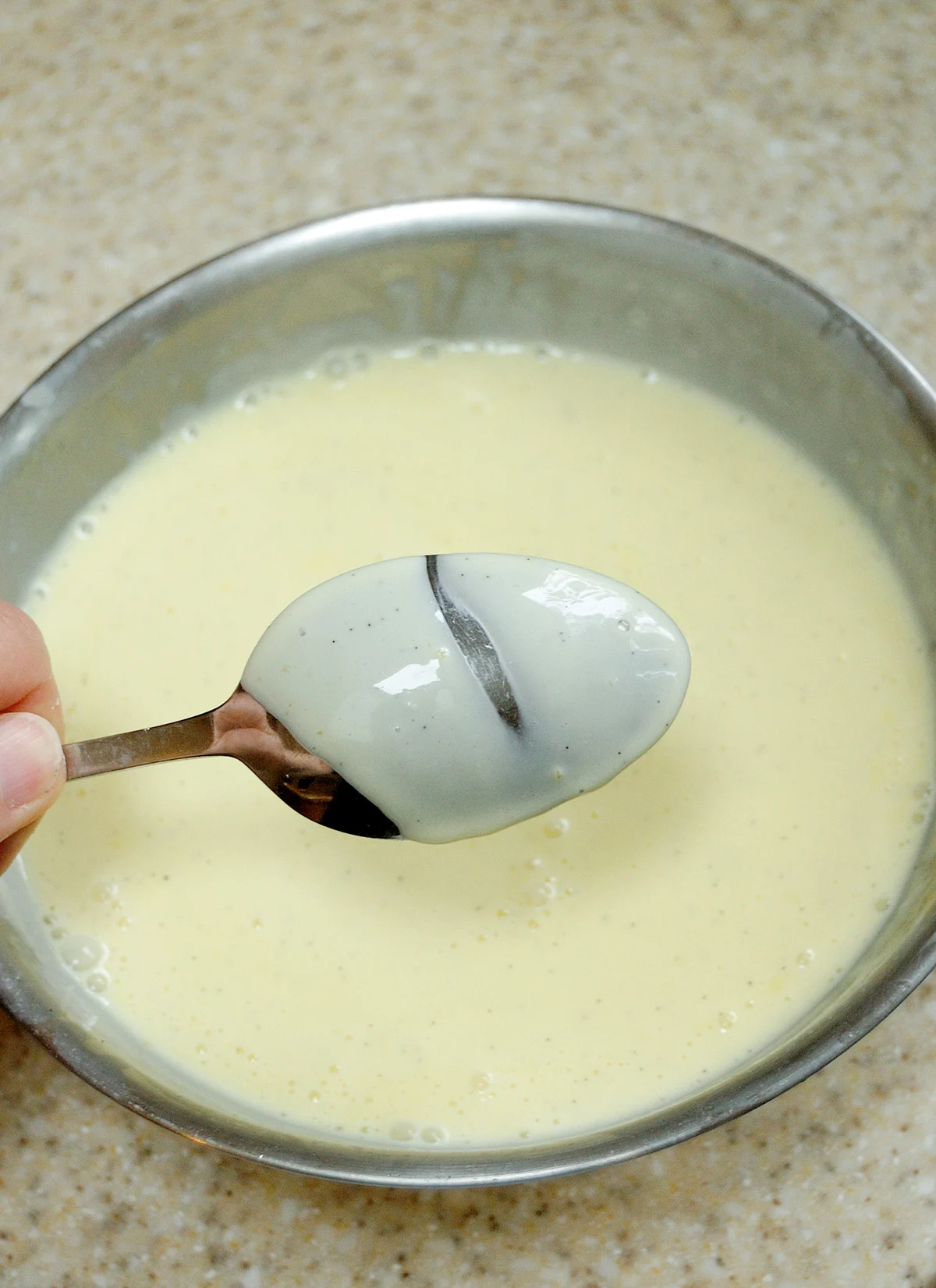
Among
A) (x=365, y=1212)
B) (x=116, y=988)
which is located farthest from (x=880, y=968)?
(x=116, y=988)

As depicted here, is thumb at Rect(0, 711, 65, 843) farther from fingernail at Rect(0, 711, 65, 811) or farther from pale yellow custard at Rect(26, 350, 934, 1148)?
pale yellow custard at Rect(26, 350, 934, 1148)

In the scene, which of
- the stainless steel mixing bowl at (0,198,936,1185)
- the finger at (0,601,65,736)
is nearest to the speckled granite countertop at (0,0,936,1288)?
the stainless steel mixing bowl at (0,198,936,1185)

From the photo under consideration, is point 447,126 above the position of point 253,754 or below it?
above

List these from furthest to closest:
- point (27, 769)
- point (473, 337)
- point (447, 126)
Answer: point (447, 126) < point (473, 337) < point (27, 769)

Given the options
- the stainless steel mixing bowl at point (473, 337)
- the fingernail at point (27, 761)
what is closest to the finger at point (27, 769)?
the fingernail at point (27, 761)

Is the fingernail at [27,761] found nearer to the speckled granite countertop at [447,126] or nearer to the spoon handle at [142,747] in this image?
the spoon handle at [142,747]

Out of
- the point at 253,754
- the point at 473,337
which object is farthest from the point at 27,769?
the point at 473,337

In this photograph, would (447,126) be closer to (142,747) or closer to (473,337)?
(473,337)

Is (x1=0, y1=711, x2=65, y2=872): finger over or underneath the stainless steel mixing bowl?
underneath

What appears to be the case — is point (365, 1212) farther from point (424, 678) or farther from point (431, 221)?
point (431, 221)
